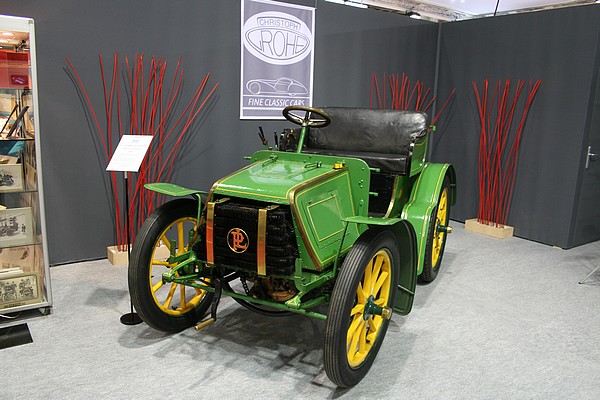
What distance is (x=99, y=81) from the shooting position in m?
3.98

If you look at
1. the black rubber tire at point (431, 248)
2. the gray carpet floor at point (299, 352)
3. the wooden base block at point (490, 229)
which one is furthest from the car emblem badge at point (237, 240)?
the wooden base block at point (490, 229)

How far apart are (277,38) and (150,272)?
281cm

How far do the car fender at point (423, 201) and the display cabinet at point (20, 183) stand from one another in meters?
2.36

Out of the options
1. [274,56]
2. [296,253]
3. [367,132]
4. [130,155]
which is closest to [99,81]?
[130,155]

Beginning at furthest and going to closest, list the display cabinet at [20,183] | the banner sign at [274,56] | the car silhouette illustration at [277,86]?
the car silhouette illustration at [277,86] < the banner sign at [274,56] < the display cabinet at [20,183]

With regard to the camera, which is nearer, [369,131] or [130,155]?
[130,155]

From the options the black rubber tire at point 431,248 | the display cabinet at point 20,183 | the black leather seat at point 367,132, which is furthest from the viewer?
the black leather seat at point 367,132

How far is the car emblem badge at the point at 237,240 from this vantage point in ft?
8.27

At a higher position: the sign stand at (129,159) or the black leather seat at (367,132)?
the black leather seat at (367,132)

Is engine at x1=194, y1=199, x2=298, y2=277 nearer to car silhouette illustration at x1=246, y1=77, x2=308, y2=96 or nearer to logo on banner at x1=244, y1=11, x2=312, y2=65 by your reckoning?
car silhouette illustration at x1=246, y1=77, x2=308, y2=96

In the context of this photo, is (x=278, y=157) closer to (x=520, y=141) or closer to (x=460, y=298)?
(x=460, y=298)

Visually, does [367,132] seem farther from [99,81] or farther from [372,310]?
[99,81]

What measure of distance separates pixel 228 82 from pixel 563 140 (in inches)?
129

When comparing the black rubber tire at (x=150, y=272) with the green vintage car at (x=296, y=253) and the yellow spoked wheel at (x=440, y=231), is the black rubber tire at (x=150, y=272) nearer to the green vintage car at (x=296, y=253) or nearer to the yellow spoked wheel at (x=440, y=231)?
the green vintage car at (x=296, y=253)
